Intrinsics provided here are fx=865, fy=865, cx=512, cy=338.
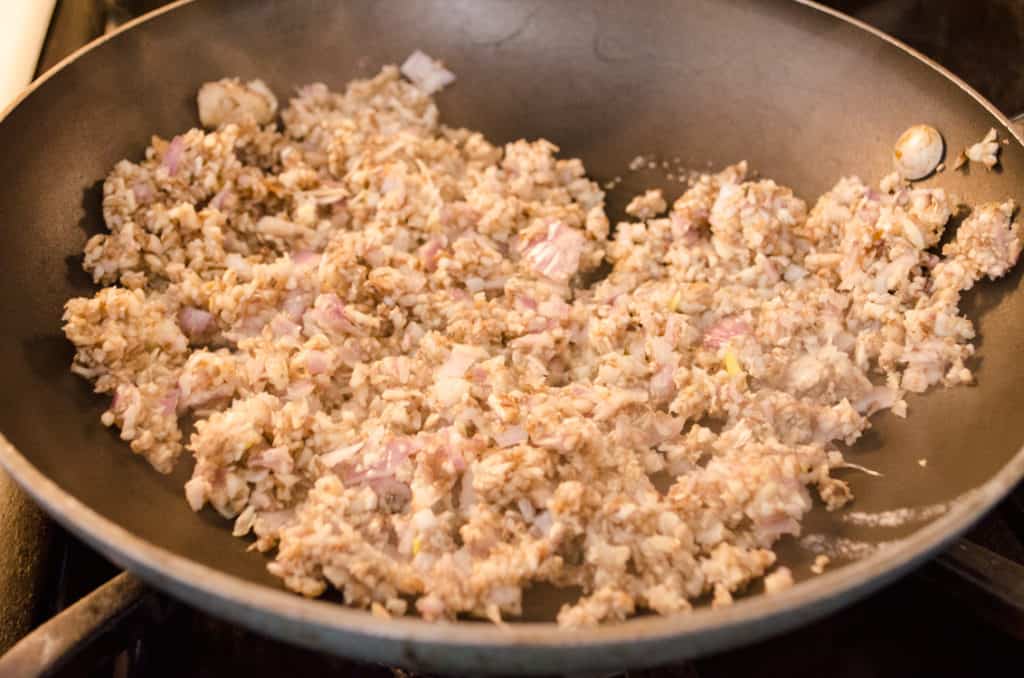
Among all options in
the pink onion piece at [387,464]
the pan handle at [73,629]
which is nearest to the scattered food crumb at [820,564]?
the pink onion piece at [387,464]

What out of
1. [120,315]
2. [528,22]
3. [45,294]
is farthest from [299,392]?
[528,22]

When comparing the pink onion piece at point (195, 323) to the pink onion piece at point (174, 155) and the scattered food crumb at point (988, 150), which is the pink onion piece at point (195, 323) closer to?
the pink onion piece at point (174, 155)

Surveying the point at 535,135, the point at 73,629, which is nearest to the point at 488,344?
the point at 535,135

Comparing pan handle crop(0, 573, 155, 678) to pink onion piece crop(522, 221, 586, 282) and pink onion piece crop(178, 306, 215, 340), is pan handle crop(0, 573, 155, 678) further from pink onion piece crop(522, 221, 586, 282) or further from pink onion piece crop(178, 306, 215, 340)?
pink onion piece crop(522, 221, 586, 282)

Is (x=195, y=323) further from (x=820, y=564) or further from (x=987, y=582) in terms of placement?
(x=987, y=582)

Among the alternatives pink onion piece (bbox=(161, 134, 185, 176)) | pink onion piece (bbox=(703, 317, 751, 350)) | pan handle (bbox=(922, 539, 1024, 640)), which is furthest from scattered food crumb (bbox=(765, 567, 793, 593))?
pink onion piece (bbox=(161, 134, 185, 176))
